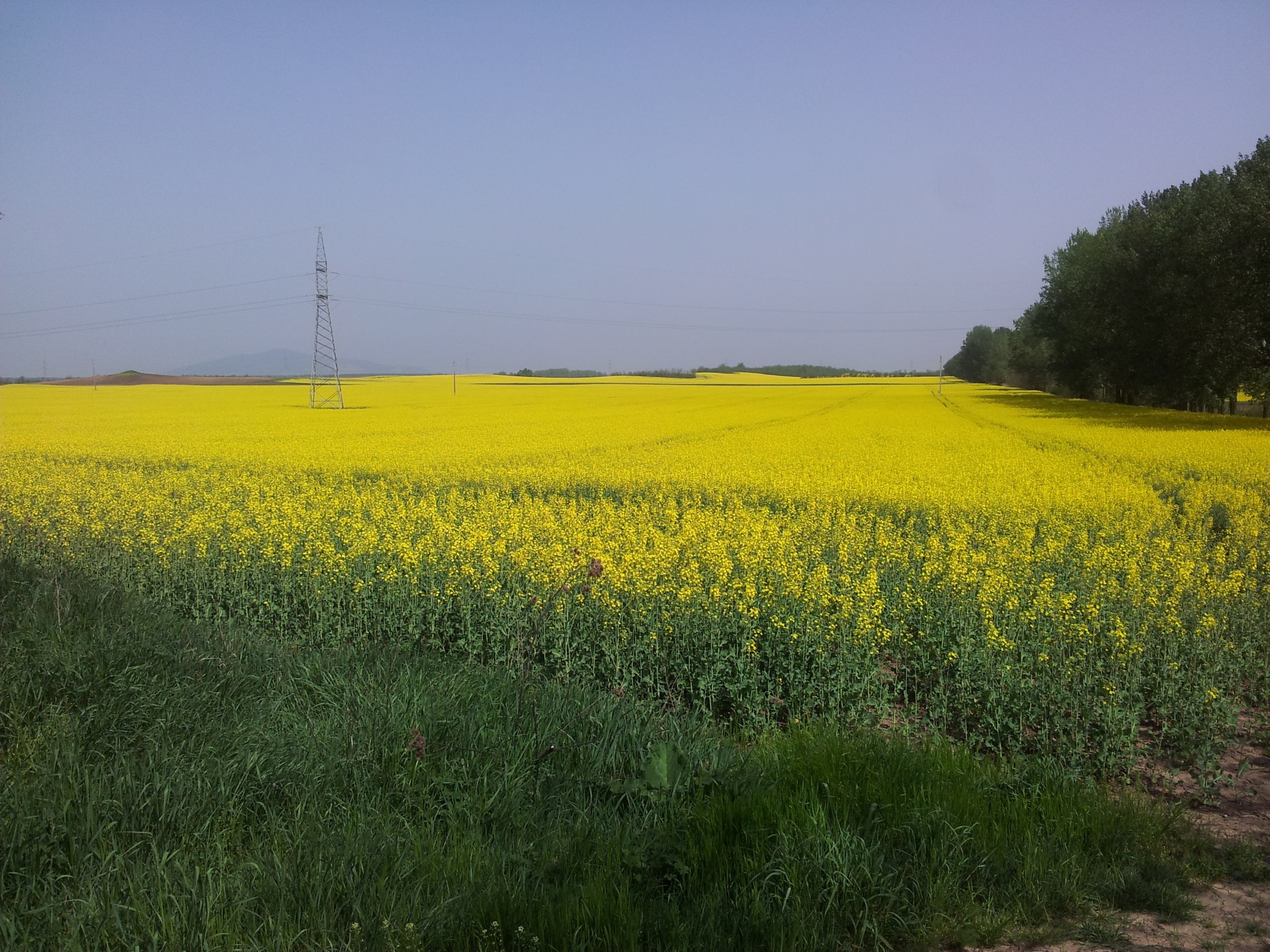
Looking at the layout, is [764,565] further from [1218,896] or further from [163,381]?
[163,381]

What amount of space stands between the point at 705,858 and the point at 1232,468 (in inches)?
668

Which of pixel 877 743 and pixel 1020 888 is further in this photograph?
pixel 877 743

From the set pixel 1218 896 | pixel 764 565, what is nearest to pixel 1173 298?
pixel 764 565

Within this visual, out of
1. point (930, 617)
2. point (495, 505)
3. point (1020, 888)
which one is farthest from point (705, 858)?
point (495, 505)

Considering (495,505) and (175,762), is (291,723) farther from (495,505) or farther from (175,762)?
(495,505)

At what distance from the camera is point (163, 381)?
78.2 m

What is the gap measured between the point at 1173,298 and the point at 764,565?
37559mm

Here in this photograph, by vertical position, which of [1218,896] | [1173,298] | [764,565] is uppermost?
[1173,298]

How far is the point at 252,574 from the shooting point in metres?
8.36

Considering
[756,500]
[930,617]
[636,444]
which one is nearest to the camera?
[930,617]

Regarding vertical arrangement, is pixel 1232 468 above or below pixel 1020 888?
above

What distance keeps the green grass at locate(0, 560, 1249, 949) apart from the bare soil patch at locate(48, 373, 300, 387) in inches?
2988

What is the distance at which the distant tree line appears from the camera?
98.9 feet

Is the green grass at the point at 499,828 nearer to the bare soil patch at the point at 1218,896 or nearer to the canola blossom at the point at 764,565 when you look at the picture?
the bare soil patch at the point at 1218,896
